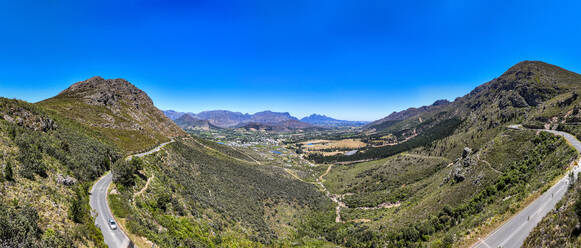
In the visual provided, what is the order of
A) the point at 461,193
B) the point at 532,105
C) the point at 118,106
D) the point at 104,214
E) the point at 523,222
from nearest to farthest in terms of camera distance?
the point at 104,214 → the point at 523,222 → the point at 461,193 → the point at 118,106 → the point at 532,105

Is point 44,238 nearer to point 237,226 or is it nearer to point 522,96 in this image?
point 237,226

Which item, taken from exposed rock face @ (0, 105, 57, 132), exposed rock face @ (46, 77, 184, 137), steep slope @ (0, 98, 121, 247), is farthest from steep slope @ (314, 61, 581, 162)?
exposed rock face @ (46, 77, 184, 137)

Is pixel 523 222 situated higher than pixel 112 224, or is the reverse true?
pixel 112 224

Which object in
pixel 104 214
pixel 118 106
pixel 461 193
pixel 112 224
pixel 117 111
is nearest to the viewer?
pixel 112 224

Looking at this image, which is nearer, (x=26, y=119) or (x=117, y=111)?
(x=26, y=119)

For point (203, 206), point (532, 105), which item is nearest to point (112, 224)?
point (203, 206)

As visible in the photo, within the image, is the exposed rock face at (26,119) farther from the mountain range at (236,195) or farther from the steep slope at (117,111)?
the steep slope at (117,111)

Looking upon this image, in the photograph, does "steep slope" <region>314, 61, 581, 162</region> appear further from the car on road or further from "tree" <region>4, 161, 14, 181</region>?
"tree" <region>4, 161, 14, 181</region>

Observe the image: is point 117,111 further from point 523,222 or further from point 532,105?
point 532,105
